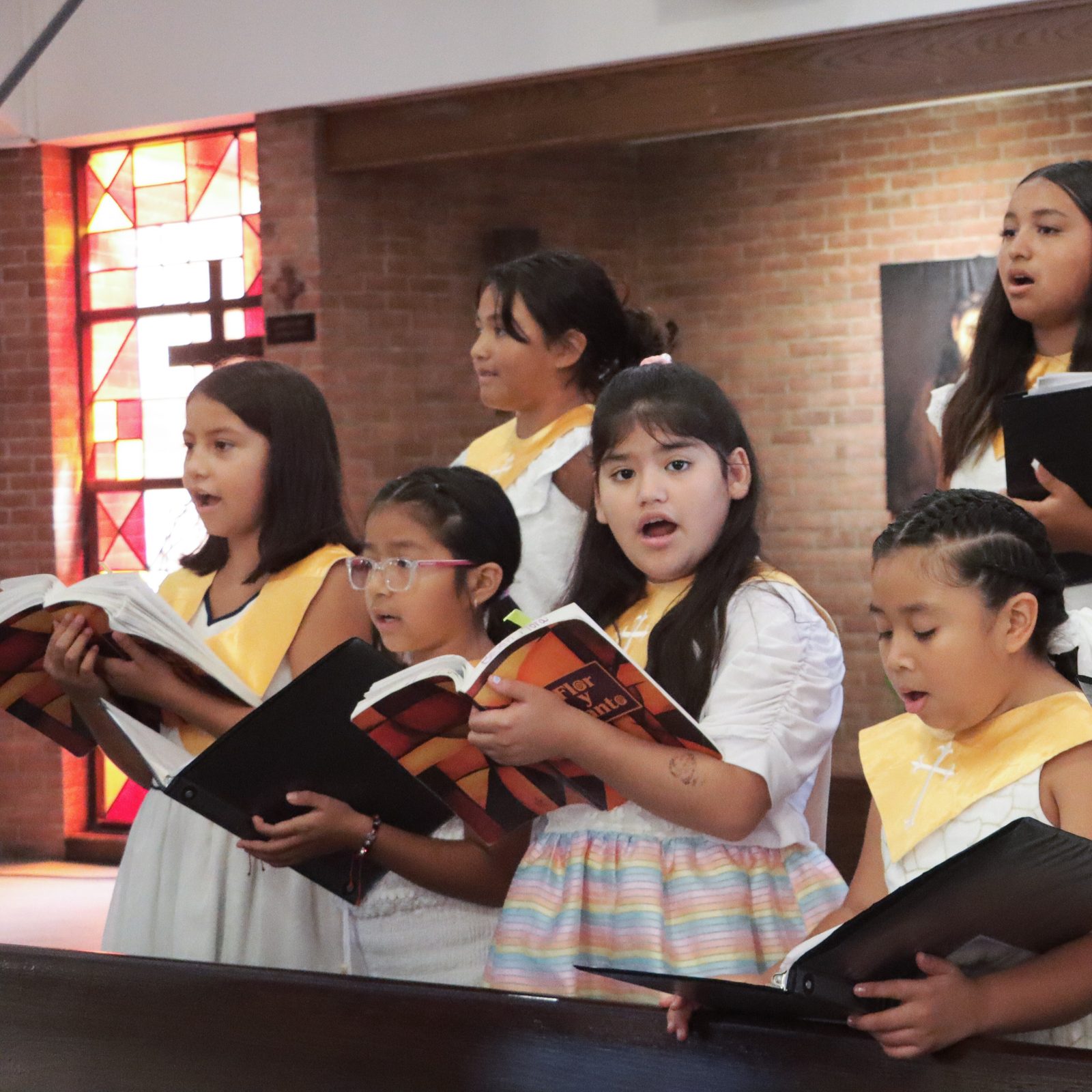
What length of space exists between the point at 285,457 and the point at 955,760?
1.13 m

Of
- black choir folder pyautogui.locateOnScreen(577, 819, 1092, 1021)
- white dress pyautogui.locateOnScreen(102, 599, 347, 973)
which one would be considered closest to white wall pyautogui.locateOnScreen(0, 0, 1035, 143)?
white dress pyautogui.locateOnScreen(102, 599, 347, 973)

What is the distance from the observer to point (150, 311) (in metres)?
6.85

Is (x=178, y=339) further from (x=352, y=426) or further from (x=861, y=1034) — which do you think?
(x=861, y=1034)

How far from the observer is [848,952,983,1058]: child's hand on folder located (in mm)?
1283

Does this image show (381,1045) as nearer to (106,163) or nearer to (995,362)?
(995,362)

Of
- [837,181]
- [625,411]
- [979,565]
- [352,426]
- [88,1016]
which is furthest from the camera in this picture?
[837,181]

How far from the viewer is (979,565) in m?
1.55

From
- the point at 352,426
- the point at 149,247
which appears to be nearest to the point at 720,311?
the point at 352,426

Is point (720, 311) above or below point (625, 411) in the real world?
above

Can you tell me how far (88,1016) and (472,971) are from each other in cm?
54

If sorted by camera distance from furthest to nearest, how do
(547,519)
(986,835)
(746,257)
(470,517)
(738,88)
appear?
1. (746,257)
2. (738,88)
3. (547,519)
4. (470,517)
5. (986,835)

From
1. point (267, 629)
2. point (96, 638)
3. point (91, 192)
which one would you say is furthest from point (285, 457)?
point (91, 192)

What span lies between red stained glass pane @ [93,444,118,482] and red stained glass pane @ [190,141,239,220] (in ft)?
3.59

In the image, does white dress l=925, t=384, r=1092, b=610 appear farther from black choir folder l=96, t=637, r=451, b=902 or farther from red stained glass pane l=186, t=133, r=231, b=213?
red stained glass pane l=186, t=133, r=231, b=213
